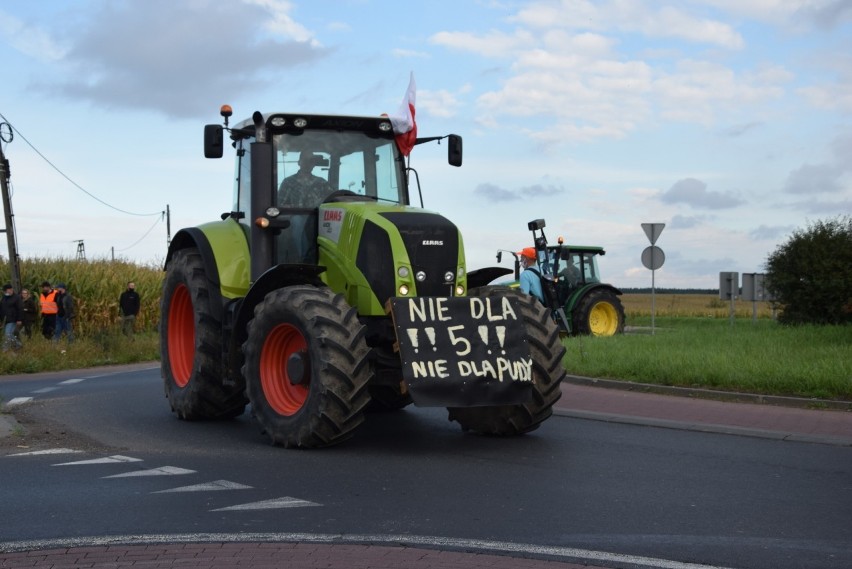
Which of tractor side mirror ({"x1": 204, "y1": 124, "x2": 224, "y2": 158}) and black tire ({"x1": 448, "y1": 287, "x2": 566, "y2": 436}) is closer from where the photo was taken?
black tire ({"x1": 448, "y1": 287, "x2": 566, "y2": 436})

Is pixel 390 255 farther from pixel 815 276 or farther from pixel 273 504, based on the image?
pixel 815 276

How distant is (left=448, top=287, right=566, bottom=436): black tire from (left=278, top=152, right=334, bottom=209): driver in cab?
1880mm

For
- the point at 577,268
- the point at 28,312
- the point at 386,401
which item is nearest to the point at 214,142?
the point at 386,401

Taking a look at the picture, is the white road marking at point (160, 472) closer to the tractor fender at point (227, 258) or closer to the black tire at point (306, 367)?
the black tire at point (306, 367)

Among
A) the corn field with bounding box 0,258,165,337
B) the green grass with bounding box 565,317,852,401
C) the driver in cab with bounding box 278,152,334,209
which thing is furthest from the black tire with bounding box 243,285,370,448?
the corn field with bounding box 0,258,165,337

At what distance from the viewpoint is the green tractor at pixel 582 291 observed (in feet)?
89.2

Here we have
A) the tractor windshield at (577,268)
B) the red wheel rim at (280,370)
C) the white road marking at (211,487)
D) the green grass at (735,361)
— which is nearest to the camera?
the white road marking at (211,487)

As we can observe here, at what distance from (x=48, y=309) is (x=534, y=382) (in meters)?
21.9

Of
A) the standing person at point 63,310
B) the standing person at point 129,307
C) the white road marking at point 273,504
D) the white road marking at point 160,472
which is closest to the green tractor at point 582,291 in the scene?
the standing person at point 129,307

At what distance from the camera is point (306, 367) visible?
9.88m

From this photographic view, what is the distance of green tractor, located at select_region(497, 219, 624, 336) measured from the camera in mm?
27203

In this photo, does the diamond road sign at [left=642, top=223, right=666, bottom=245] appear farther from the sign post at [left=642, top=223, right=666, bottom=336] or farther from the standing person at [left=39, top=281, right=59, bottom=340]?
the standing person at [left=39, top=281, right=59, bottom=340]

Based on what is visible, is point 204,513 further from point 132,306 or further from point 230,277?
point 132,306

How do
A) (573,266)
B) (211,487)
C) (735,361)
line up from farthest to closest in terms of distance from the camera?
(573,266)
(735,361)
(211,487)
